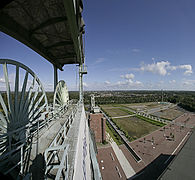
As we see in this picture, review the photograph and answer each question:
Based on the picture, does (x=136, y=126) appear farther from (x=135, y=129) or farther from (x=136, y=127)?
(x=135, y=129)

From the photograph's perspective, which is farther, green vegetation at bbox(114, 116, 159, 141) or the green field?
the green field

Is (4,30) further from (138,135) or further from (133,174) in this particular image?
(138,135)

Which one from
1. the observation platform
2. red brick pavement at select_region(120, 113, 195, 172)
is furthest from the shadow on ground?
the observation platform

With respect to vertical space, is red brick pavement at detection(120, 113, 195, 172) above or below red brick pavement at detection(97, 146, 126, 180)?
below

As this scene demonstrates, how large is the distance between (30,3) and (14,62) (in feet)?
8.86

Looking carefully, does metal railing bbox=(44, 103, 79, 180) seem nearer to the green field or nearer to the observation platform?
the observation platform

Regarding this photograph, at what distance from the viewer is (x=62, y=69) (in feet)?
37.7

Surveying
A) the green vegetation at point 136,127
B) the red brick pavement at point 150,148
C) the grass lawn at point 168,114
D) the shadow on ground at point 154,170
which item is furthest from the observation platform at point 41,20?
the grass lawn at point 168,114

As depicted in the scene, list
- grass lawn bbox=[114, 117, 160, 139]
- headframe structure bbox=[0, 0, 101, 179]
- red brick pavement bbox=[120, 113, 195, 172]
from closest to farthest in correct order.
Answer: headframe structure bbox=[0, 0, 101, 179], red brick pavement bbox=[120, 113, 195, 172], grass lawn bbox=[114, 117, 160, 139]

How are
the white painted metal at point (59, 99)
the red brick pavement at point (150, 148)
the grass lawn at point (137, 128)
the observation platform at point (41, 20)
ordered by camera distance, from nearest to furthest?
the observation platform at point (41, 20) → the white painted metal at point (59, 99) → the red brick pavement at point (150, 148) → the grass lawn at point (137, 128)

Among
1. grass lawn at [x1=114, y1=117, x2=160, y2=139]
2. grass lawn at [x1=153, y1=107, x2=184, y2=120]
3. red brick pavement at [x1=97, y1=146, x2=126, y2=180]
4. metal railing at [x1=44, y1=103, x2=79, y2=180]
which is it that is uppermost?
metal railing at [x1=44, y1=103, x2=79, y2=180]

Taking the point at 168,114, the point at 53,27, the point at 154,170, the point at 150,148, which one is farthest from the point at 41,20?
the point at 168,114

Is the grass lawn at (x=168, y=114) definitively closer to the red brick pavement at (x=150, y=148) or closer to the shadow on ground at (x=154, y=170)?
the red brick pavement at (x=150, y=148)

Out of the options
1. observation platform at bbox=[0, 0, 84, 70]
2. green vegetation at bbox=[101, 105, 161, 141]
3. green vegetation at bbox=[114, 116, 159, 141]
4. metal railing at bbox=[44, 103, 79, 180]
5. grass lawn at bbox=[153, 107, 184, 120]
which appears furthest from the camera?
grass lawn at bbox=[153, 107, 184, 120]
